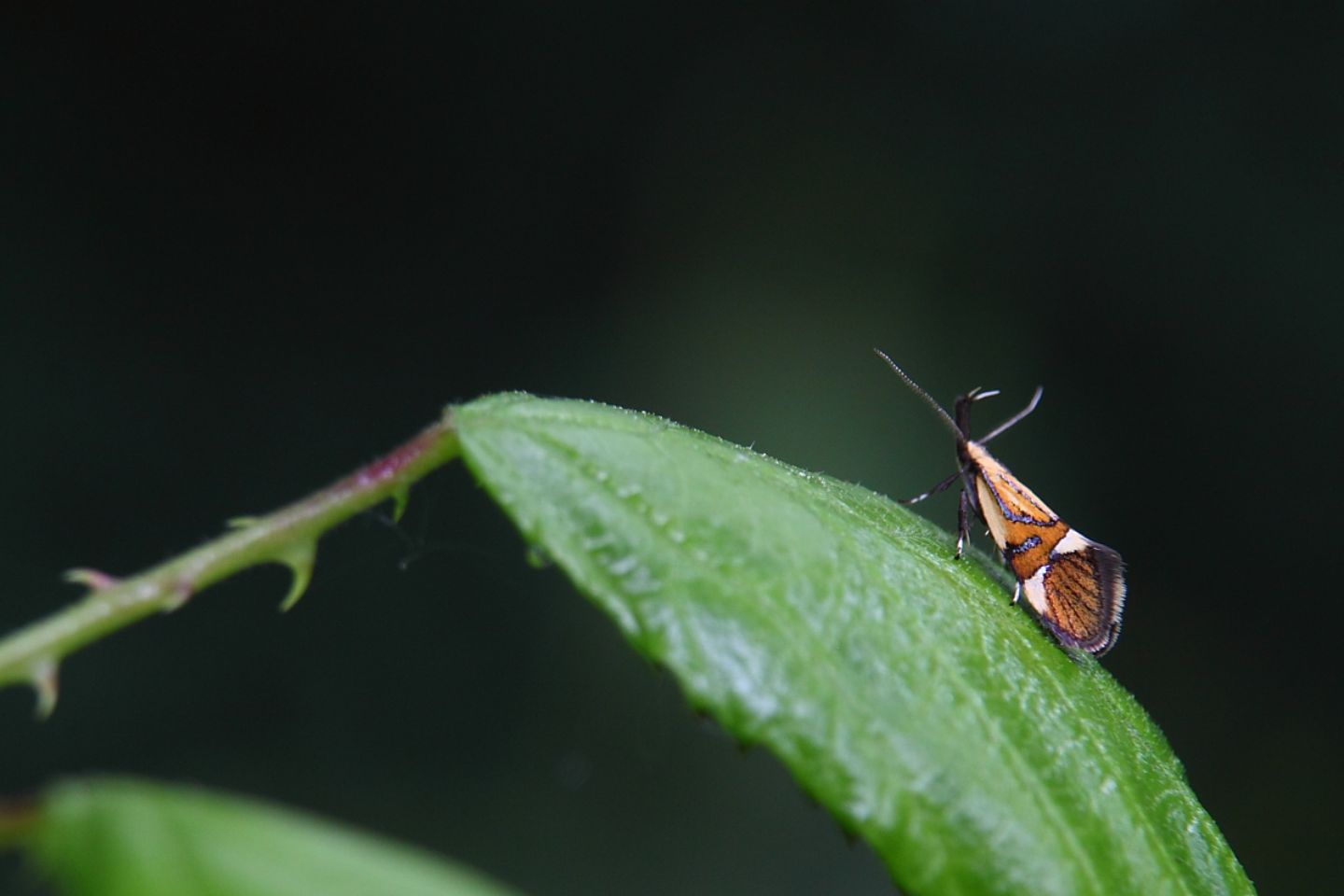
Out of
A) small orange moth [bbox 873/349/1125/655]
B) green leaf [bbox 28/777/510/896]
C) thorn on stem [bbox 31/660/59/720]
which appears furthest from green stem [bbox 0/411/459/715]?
small orange moth [bbox 873/349/1125/655]

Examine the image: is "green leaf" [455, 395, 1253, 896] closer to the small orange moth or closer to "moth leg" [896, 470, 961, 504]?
the small orange moth

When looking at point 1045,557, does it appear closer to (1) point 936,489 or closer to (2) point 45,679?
(1) point 936,489

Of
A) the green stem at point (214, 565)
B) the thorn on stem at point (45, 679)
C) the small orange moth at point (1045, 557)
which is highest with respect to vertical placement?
the green stem at point (214, 565)

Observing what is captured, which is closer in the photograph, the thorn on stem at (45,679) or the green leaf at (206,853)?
the green leaf at (206,853)

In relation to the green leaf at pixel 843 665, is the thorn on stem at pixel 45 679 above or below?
above

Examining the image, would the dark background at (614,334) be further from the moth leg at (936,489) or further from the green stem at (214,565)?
the green stem at (214,565)

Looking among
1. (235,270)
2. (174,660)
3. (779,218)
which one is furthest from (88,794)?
(779,218)

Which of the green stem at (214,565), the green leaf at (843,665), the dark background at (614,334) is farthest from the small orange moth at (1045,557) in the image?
the dark background at (614,334)
